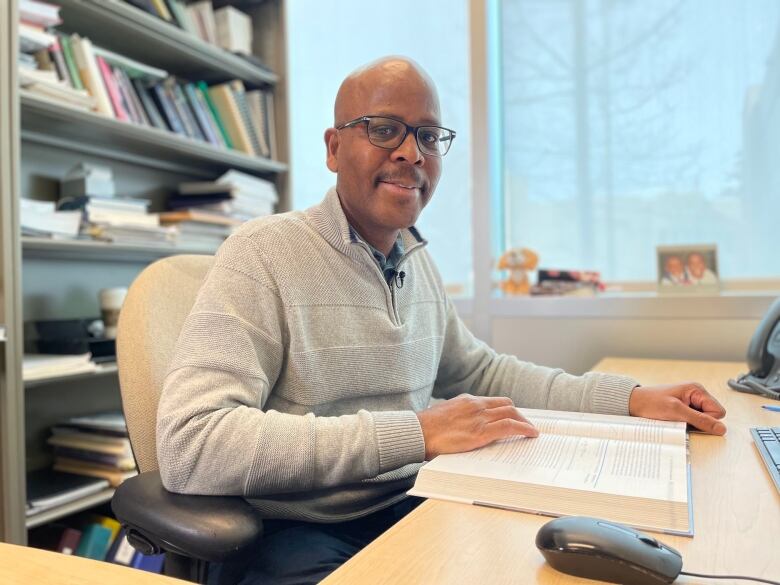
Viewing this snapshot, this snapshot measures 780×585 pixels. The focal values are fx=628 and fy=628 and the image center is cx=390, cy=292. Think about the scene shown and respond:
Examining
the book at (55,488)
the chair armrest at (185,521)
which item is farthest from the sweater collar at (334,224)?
the book at (55,488)

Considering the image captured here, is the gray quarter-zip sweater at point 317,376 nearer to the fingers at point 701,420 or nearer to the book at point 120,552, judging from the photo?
the fingers at point 701,420

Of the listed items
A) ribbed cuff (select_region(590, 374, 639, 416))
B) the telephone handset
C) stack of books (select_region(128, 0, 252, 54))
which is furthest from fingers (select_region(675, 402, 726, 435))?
stack of books (select_region(128, 0, 252, 54))

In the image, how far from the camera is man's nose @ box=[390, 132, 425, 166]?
1.14 metres

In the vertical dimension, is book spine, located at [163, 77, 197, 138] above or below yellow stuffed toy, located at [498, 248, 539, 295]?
above

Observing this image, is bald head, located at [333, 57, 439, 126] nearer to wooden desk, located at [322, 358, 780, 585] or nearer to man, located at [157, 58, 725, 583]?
man, located at [157, 58, 725, 583]

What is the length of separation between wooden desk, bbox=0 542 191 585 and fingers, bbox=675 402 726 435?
84cm

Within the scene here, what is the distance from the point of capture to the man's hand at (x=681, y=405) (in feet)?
3.29

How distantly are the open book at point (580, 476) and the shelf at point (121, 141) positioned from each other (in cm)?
153

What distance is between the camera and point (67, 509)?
1724mm

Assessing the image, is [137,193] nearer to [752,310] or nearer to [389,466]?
[389,466]

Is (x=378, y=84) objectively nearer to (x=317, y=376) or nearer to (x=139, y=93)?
(x=317, y=376)

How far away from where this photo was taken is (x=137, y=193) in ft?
7.54

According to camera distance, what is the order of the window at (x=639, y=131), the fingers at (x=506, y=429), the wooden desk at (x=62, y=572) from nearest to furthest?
the wooden desk at (x=62, y=572), the fingers at (x=506, y=429), the window at (x=639, y=131)

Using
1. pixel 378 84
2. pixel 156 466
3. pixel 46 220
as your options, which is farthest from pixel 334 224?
pixel 46 220
